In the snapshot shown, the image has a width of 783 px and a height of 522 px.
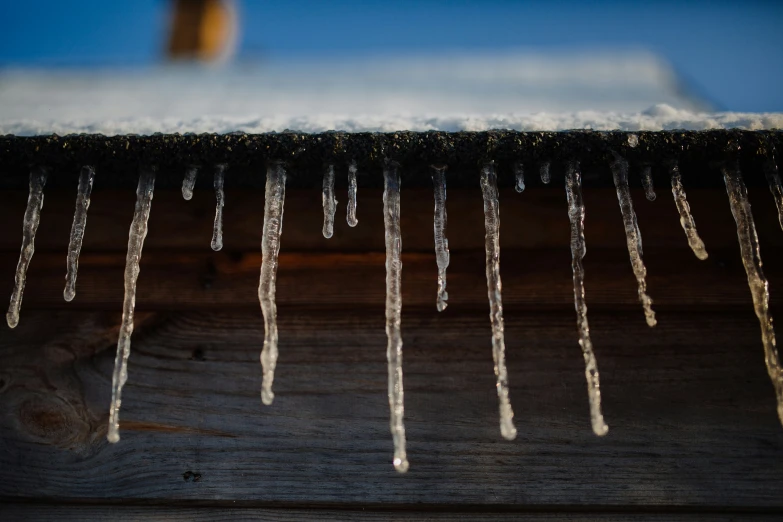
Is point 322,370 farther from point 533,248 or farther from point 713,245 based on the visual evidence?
point 713,245

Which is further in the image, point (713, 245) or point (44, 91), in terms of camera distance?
point (44, 91)

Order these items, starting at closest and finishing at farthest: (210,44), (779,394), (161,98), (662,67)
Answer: (779,394) < (161,98) < (662,67) < (210,44)

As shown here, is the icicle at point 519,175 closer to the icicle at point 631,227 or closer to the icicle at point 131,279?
the icicle at point 631,227

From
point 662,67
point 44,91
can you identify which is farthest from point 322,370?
point 662,67

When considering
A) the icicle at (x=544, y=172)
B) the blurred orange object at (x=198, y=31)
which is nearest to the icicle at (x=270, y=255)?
the icicle at (x=544, y=172)

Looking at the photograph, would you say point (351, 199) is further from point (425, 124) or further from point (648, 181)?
point (648, 181)

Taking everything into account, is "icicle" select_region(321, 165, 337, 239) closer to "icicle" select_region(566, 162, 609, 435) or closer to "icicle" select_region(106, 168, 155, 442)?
"icicle" select_region(106, 168, 155, 442)

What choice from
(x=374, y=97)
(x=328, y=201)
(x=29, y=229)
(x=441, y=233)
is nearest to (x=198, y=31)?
(x=374, y=97)
